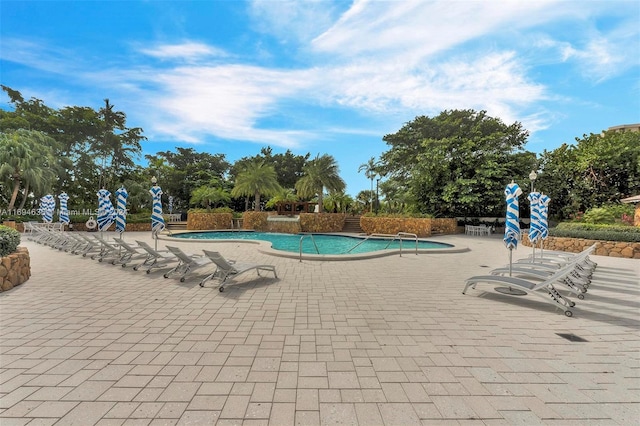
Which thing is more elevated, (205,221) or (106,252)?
(205,221)

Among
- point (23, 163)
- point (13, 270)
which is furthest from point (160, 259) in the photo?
point (23, 163)

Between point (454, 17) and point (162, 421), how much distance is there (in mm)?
9559

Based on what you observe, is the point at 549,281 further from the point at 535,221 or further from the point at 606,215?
the point at 606,215

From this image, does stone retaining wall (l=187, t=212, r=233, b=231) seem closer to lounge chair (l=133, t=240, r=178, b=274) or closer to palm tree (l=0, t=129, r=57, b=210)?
palm tree (l=0, t=129, r=57, b=210)

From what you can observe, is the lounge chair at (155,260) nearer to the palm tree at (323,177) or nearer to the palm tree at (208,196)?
the palm tree at (323,177)

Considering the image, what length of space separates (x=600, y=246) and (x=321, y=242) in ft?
43.0

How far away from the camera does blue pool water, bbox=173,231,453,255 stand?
14.5 m

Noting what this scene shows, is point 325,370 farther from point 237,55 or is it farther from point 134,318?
point 237,55

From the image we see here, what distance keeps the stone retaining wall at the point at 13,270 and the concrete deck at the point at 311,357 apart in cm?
21

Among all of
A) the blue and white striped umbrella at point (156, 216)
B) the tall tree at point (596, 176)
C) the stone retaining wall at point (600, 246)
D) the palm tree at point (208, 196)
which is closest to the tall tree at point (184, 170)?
the palm tree at point (208, 196)

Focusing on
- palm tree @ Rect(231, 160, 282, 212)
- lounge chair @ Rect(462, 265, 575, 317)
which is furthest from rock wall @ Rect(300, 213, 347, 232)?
lounge chair @ Rect(462, 265, 575, 317)

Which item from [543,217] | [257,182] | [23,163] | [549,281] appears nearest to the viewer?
[549,281]

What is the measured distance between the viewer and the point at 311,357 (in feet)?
10.1

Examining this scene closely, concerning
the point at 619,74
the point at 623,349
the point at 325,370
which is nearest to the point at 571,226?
the point at 619,74
